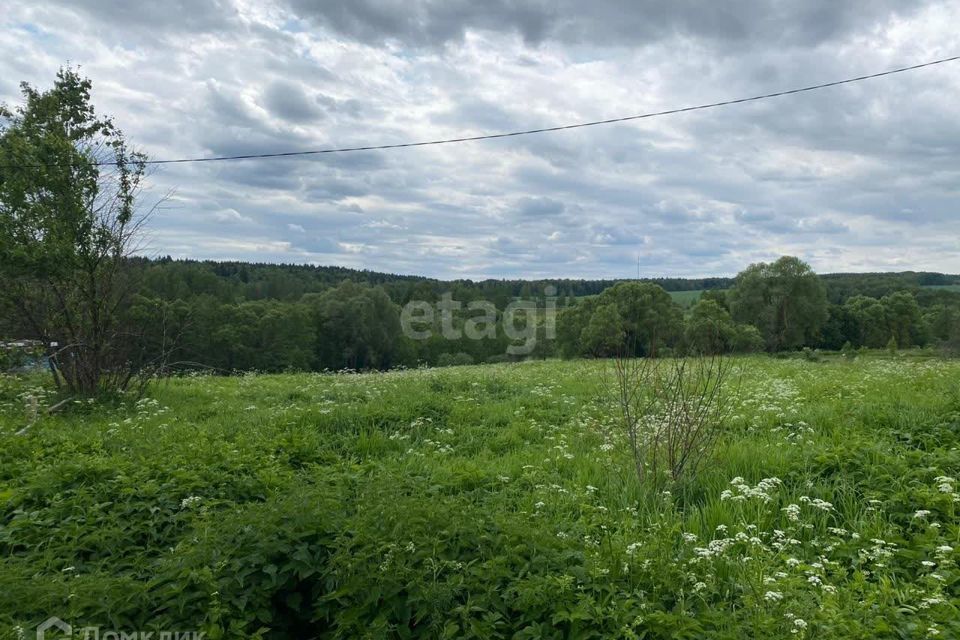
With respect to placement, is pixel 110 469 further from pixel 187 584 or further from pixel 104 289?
pixel 104 289

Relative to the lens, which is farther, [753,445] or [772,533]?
[753,445]

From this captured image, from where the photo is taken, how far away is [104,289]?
470 inches

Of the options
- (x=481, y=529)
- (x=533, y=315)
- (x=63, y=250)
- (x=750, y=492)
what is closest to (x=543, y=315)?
(x=533, y=315)

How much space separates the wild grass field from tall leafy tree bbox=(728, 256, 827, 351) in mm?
41526

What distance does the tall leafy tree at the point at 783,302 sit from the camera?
4650 cm

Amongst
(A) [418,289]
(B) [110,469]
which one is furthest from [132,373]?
(A) [418,289]

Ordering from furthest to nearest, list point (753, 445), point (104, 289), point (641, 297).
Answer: point (641, 297) < point (104, 289) < point (753, 445)

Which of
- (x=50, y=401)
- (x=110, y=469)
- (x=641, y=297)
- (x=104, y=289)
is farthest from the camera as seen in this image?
(x=641, y=297)

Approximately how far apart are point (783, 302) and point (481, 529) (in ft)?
163

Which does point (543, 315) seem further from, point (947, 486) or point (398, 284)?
point (947, 486)

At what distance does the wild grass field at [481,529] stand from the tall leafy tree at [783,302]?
41.5m

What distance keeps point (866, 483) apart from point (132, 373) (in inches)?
511

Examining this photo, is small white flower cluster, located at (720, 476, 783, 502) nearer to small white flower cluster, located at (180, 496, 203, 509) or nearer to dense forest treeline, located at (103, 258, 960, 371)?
small white flower cluster, located at (180, 496, 203, 509)

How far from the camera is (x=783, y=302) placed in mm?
46688
